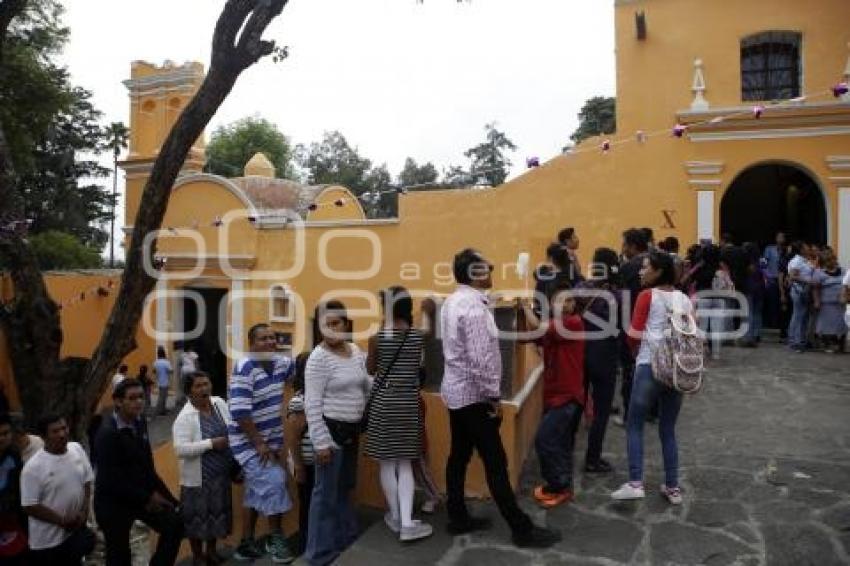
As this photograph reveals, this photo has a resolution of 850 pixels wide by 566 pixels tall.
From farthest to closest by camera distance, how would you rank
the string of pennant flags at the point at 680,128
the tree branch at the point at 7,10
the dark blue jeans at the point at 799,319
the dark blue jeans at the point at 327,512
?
the string of pennant flags at the point at 680,128
the dark blue jeans at the point at 799,319
the tree branch at the point at 7,10
the dark blue jeans at the point at 327,512

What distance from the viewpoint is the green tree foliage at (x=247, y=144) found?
40.1 meters

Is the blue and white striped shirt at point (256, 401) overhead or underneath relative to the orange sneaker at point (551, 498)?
overhead

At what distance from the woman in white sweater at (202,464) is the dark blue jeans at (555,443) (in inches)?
89.4

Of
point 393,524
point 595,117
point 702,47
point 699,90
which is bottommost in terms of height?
point 393,524

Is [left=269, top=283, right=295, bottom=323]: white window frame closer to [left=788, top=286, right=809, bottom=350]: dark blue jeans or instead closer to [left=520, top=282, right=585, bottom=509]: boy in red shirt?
[left=788, top=286, right=809, bottom=350]: dark blue jeans

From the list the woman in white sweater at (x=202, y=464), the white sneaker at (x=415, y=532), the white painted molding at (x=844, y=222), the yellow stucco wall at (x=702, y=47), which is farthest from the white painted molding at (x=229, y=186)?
the white sneaker at (x=415, y=532)

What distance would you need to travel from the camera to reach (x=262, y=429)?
4828 mm

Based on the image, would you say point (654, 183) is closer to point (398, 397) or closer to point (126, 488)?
point (398, 397)

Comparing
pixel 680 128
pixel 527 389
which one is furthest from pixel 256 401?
pixel 680 128

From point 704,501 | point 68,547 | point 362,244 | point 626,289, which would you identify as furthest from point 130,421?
point 362,244

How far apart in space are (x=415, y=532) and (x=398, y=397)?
0.87m

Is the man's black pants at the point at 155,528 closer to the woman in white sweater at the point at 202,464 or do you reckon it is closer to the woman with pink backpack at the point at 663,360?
the woman in white sweater at the point at 202,464

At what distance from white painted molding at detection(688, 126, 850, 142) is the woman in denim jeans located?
29.2 feet

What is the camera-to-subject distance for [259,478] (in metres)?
4.81
